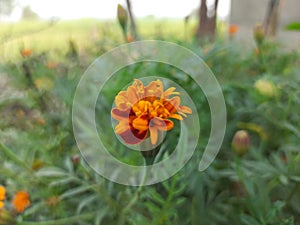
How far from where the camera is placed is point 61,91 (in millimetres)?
643

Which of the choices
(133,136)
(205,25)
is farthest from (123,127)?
(205,25)

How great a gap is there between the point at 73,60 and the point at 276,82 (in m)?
0.35

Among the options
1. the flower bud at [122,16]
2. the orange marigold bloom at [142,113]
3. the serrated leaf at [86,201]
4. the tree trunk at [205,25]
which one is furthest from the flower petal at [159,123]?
the tree trunk at [205,25]

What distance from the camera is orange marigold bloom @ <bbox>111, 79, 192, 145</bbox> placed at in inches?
14.4

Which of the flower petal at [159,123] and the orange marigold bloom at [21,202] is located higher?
the flower petal at [159,123]

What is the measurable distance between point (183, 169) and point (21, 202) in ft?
0.67

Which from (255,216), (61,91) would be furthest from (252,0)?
(255,216)

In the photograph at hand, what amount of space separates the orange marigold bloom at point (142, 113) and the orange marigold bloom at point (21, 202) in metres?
0.24

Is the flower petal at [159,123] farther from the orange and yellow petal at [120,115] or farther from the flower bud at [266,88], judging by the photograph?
the flower bud at [266,88]

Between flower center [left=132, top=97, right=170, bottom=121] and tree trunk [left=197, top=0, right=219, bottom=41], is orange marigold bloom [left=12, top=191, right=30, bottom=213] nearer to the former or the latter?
flower center [left=132, top=97, right=170, bottom=121]

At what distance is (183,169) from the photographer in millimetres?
510

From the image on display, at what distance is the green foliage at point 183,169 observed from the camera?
485 mm

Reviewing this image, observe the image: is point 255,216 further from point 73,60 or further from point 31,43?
point 31,43

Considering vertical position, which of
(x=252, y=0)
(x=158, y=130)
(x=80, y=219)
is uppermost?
(x=158, y=130)
